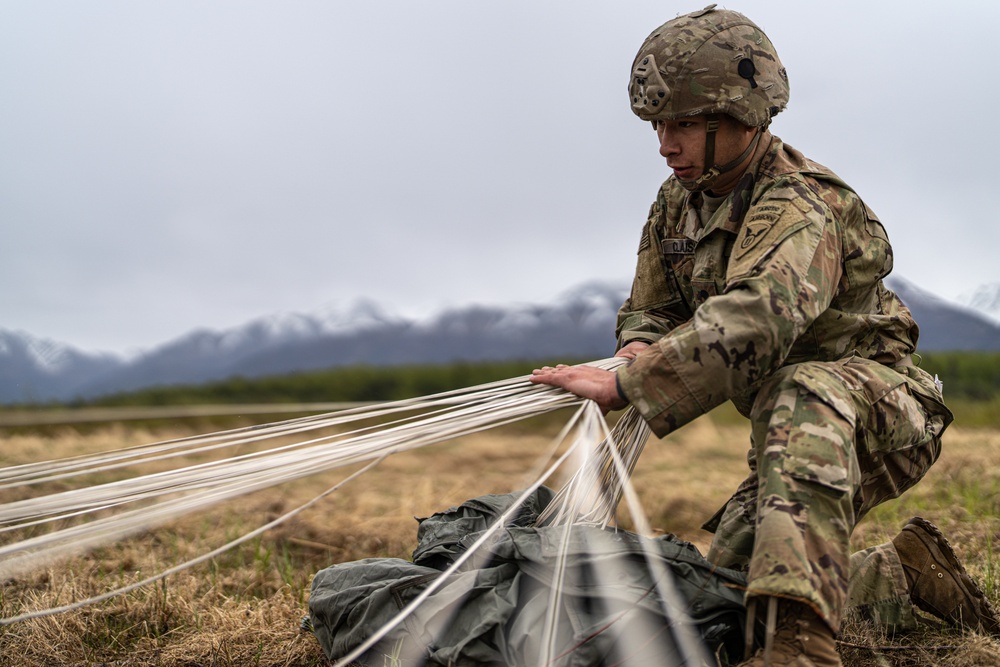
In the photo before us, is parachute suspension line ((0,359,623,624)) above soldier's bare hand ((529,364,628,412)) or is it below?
below

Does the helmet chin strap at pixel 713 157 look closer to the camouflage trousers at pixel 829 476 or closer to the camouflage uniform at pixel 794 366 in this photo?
the camouflage uniform at pixel 794 366

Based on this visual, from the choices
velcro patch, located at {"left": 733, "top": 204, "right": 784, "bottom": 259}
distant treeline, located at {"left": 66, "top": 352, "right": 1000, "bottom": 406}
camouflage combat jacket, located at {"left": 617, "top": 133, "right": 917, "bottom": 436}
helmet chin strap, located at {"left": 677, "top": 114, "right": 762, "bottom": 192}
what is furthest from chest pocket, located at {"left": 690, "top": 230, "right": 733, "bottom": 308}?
distant treeline, located at {"left": 66, "top": 352, "right": 1000, "bottom": 406}

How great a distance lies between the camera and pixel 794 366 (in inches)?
99.3

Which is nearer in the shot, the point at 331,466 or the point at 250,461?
the point at 331,466

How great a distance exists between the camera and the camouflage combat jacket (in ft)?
7.67

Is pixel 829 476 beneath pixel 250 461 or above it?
beneath

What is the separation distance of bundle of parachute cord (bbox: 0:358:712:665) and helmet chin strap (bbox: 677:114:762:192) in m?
0.60

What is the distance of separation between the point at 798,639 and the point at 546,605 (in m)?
0.62

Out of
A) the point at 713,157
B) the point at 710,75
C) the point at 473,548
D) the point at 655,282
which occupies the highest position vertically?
the point at 710,75

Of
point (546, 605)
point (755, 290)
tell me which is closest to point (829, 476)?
point (755, 290)

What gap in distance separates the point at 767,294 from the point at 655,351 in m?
0.31

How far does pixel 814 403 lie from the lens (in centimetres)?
239

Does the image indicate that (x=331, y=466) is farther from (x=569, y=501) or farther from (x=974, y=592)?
(x=974, y=592)

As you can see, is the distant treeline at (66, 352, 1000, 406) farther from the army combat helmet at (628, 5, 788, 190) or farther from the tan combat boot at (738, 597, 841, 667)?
the tan combat boot at (738, 597, 841, 667)
